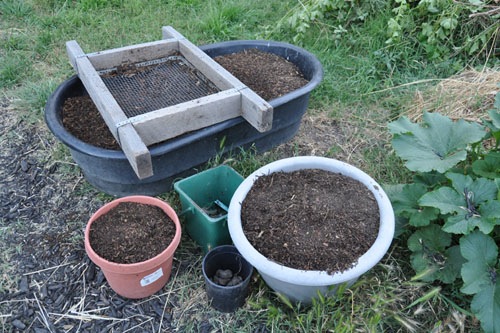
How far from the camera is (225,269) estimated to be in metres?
Result: 1.95

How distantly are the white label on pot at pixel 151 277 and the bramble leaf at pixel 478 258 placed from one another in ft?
4.01

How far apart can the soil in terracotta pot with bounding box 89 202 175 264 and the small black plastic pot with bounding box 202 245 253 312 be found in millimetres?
212

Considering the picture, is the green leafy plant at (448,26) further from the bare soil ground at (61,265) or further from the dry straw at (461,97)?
the bare soil ground at (61,265)

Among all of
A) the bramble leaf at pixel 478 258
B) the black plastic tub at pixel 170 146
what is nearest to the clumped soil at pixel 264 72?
the black plastic tub at pixel 170 146

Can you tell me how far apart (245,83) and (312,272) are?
1.43 meters

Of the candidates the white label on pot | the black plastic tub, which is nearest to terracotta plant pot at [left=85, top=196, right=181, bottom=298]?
the white label on pot

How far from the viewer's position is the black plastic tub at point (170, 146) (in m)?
2.04

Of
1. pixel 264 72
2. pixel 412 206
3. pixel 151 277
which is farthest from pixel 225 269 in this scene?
pixel 264 72

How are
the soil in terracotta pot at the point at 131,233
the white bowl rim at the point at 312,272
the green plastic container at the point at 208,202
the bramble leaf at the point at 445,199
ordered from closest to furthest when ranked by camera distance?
the white bowl rim at the point at 312,272, the bramble leaf at the point at 445,199, the soil in terracotta pot at the point at 131,233, the green plastic container at the point at 208,202

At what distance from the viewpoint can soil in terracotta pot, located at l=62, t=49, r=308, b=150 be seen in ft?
7.59

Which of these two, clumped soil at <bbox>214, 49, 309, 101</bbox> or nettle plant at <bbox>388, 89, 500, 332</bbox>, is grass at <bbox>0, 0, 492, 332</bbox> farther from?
clumped soil at <bbox>214, 49, 309, 101</bbox>

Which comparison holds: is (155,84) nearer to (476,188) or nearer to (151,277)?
(151,277)

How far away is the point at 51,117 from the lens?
7.10 feet

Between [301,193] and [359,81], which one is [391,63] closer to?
[359,81]
